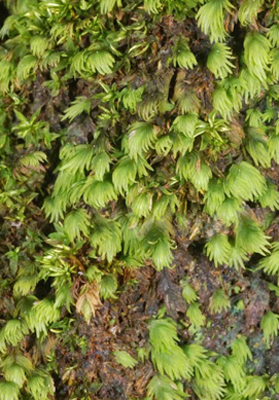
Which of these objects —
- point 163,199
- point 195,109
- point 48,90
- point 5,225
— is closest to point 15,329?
point 5,225

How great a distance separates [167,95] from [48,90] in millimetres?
439

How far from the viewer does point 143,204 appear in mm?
1626

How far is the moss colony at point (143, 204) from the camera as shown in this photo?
1613 millimetres

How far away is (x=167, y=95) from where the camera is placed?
1631 mm

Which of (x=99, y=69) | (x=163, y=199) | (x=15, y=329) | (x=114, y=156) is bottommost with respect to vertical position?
(x=15, y=329)

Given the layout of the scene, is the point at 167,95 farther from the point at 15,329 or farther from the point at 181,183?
the point at 15,329

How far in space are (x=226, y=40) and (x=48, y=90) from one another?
63 centimetres

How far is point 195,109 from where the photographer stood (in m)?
1.60

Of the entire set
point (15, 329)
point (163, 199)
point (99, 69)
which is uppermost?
point (99, 69)

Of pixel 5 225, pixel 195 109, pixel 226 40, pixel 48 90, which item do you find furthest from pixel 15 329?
pixel 226 40

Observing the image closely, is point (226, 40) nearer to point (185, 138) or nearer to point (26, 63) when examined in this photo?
point (185, 138)

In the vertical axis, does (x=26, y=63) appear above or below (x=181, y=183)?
above

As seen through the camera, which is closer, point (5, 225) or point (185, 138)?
point (185, 138)

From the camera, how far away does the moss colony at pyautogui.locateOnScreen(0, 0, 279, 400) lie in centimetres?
161
